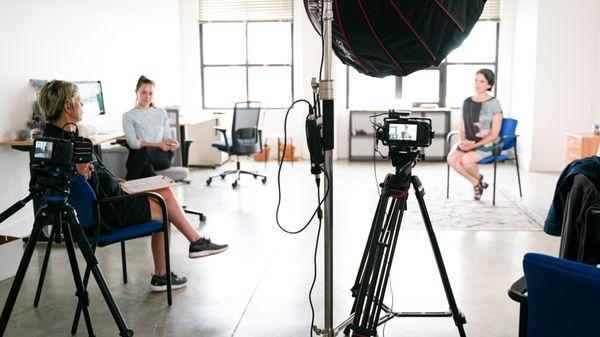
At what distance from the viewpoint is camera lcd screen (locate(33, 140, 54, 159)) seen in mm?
2406

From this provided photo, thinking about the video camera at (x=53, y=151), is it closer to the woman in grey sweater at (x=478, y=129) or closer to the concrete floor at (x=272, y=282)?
the concrete floor at (x=272, y=282)

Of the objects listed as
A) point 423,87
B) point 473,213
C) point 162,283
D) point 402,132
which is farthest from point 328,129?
point 423,87

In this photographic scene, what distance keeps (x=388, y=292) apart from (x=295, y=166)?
4763 mm

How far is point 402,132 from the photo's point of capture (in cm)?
241

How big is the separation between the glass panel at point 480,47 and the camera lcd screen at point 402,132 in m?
6.50

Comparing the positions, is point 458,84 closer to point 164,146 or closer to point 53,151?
point 164,146

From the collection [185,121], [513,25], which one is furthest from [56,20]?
[513,25]

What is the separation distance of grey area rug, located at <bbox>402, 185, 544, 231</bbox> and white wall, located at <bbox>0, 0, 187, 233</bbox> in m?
3.18

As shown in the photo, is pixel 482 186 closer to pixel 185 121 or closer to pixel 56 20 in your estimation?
pixel 185 121

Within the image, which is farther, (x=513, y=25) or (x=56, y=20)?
(x=513, y=25)

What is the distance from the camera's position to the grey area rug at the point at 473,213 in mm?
4867

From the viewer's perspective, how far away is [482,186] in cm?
586

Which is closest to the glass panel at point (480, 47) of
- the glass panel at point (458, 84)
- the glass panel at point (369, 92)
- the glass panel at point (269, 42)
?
the glass panel at point (458, 84)

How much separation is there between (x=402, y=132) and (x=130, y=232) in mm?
1550
